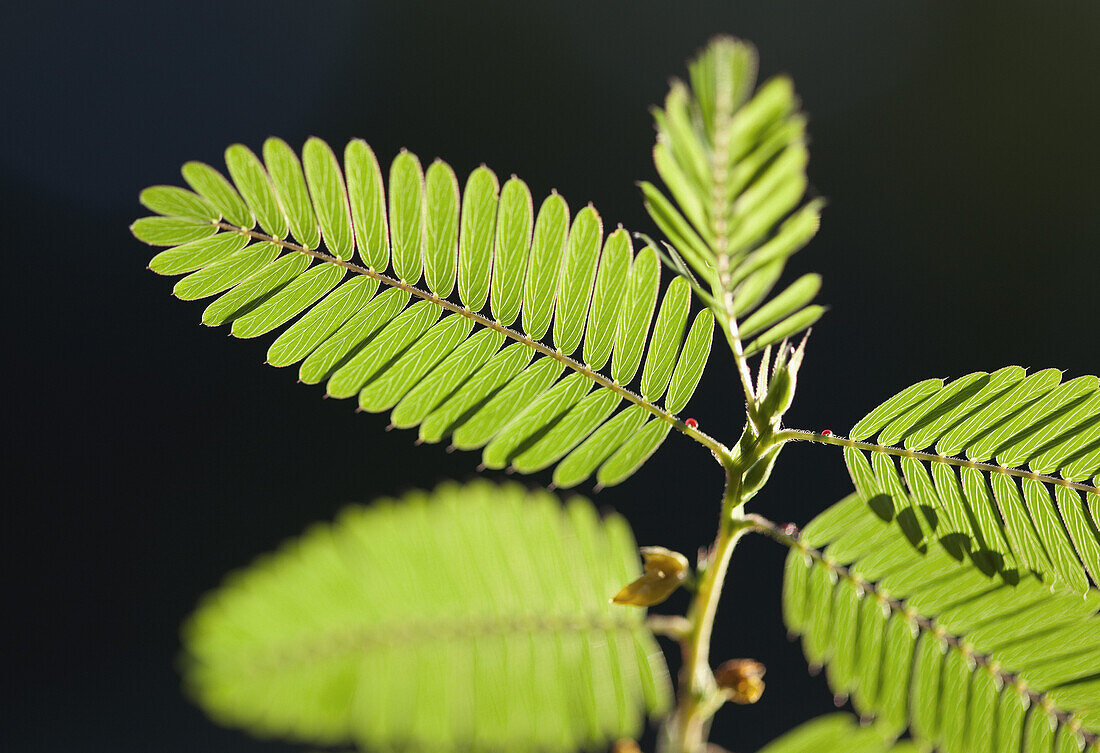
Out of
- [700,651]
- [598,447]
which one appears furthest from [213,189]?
[700,651]

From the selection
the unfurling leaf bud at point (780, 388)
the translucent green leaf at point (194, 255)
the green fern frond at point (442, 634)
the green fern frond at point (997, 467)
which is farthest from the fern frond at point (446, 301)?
the green fern frond at point (442, 634)

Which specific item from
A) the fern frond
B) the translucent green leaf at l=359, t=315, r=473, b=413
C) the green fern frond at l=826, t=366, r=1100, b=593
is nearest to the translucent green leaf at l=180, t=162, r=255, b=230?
the fern frond

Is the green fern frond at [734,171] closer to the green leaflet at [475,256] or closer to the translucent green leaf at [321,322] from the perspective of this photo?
the green leaflet at [475,256]

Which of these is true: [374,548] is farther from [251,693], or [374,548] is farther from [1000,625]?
[1000,625]

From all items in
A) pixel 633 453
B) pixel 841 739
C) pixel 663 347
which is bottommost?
pixel 841 739

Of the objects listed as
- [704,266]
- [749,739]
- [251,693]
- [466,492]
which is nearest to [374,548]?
[466,492]

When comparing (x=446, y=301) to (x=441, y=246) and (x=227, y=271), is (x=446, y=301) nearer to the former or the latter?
(x=441, y=246)

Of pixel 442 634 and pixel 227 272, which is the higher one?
pixel 227 272
